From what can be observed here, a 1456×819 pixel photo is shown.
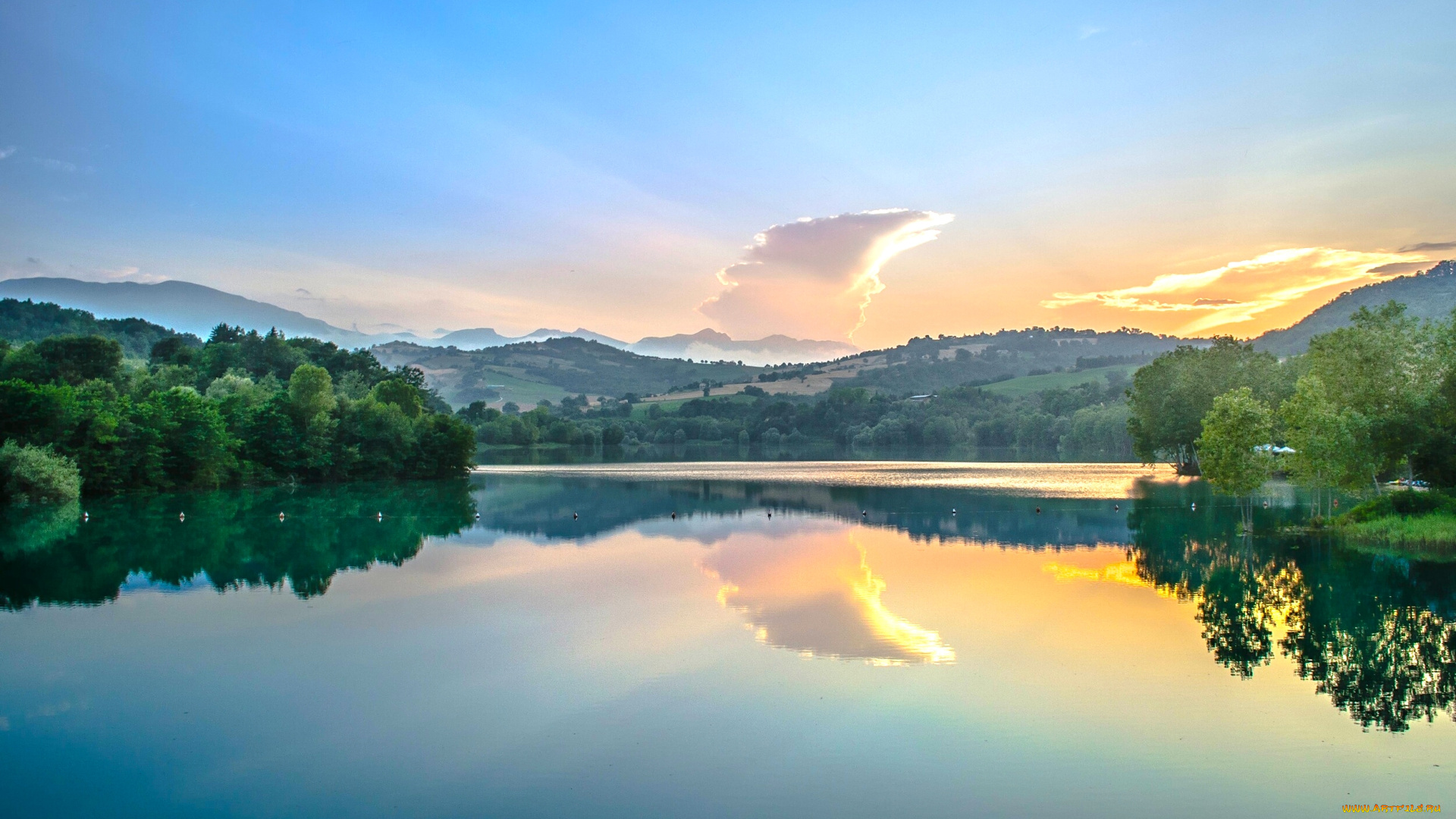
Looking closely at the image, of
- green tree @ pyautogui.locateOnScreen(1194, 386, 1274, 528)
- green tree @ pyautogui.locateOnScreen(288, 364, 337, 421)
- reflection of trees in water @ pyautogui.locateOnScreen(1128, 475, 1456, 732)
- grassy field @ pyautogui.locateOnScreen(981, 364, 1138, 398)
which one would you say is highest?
grassy field @ pyautogui.locateOnScreen(981, 364, 1138, 398)

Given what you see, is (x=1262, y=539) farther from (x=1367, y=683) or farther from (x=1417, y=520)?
(x=1367, y=683)

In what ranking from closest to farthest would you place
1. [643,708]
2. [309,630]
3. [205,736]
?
[205,736]
[643,708]
[309,630]

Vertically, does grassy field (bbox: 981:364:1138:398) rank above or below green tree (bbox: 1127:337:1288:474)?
above

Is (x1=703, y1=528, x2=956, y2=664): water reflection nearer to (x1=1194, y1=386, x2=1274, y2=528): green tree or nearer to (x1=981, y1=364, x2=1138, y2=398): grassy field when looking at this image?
(x1=1194, y1=386, x2=1274, y2=528): green tree

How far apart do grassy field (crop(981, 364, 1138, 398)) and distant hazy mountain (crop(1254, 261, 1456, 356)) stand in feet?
75.4

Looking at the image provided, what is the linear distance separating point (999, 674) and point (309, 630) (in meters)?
14.9

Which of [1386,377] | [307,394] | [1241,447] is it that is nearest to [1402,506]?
[1386,377]

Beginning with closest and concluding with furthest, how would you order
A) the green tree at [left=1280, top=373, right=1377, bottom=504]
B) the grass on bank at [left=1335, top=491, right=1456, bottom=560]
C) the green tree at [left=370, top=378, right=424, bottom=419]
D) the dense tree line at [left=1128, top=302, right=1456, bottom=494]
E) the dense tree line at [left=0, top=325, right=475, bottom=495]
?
the grass on bank at [left=1335, top=491, right=1456, bottom=560]
the green tree at [left=1280, top=373, right=1377, bottom=504]
the dense tree line at [left=1128, top=302, right=1456, bottom=494]
the dense tree line at [left=0, top=325, right=475, bottom=495]
the green tree at [left=370, top=378, right=424, bottom=419]

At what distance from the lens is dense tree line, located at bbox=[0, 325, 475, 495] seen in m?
48.6

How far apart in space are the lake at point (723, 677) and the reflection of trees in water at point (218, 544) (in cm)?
25

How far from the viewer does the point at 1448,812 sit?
10.2 metres

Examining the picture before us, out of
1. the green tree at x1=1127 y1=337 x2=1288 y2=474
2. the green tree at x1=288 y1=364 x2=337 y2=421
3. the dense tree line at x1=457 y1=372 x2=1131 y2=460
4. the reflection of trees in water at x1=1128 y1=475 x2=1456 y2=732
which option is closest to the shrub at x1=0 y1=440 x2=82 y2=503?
the green tree at x1=288 y1=364 x2=337 y2=421

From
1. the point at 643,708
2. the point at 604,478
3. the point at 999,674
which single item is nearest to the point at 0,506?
the point at 604,478

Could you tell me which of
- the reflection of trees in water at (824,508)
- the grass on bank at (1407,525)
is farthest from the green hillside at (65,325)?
the grass on bank at (1407,525)
